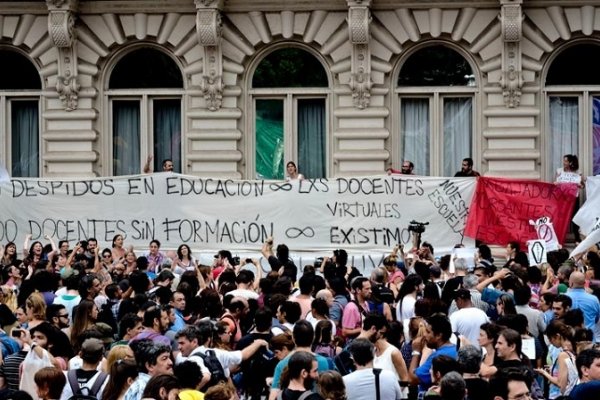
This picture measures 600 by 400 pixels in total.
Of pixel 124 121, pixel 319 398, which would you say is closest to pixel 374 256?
pixel 124 121

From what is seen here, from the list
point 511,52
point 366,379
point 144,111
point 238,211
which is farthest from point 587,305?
point 144,111

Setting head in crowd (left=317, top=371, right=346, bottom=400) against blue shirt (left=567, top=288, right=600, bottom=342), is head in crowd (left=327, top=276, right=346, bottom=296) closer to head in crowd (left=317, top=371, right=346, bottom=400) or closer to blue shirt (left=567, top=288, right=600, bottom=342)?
blue shirt (left=567, top=288, right=600, bottom=342)

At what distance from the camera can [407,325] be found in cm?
1933

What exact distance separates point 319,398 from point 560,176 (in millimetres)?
18857

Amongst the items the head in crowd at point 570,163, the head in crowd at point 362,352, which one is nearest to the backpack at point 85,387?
the head in crowd at point 362,352

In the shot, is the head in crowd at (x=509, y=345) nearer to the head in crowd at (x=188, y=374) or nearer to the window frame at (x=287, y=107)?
the head in crowd at (x=188, y=374)

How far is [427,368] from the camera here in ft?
54.5

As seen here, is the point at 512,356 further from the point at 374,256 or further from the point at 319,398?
the point at 374,256

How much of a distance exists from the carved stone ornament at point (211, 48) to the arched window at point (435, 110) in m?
3.57

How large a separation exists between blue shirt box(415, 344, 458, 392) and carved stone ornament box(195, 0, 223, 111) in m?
18.0

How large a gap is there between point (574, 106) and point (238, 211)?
7.18 metres

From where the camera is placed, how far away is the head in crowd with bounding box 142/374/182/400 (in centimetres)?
1347

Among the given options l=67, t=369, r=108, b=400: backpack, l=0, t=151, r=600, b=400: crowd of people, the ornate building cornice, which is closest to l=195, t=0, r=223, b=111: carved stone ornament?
the ornate building cornice

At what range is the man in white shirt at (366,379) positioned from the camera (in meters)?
15.4
